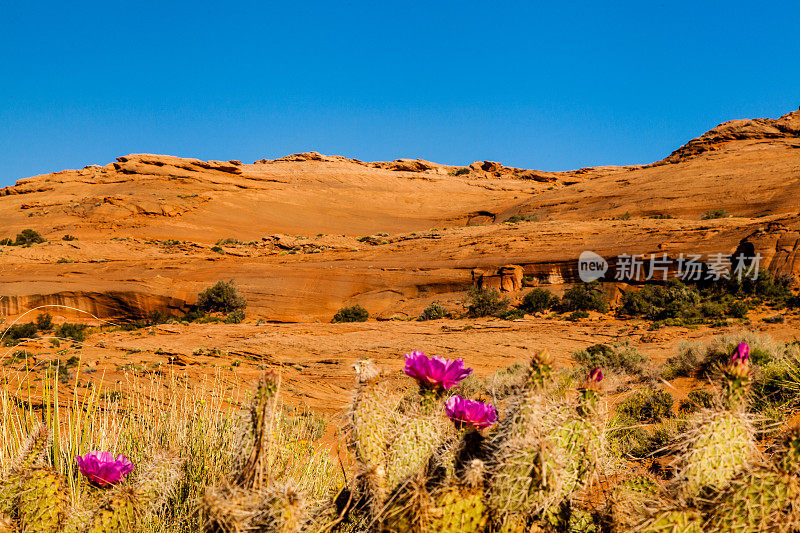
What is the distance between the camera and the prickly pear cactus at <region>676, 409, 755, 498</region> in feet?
5.47

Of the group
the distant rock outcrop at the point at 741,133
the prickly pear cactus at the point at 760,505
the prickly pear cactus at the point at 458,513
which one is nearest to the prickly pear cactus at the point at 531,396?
the prickly pear cactus at the point at 458,513

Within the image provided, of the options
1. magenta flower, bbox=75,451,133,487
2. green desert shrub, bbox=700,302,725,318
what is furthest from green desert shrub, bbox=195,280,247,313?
magenta flower, bbox=75,451,133,487

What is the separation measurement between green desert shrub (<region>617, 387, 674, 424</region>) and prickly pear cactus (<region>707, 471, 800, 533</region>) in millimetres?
5316

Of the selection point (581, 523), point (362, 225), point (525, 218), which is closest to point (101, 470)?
point (581, 523)

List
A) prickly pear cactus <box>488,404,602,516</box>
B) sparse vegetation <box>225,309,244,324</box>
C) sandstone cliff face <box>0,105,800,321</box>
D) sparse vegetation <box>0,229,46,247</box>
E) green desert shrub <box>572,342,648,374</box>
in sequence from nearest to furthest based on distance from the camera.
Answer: prickly pear cactus <box>488,404,602,516</box> → green desert shrub <box>572,342,648,374</box> → sparse vegetation <box>225,309,244,324</box> → sandstone cliff face <box>0,105,800,321</box> → sparse vegetation <box>0,229,46,247</box>

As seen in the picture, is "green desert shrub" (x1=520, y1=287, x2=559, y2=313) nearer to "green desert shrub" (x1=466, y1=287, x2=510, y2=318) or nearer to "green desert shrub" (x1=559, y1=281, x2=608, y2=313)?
"green desert shrub" (x1=559, y1=281, x2=608, y2=313)

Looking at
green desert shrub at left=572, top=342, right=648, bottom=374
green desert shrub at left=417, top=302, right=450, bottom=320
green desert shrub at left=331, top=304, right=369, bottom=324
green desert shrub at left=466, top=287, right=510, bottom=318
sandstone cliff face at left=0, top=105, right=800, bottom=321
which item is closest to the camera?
green desert shrub at left=572, top=342, right=648, bottom=374

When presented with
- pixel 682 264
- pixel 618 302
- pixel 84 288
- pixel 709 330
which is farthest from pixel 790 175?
pixel 84 288

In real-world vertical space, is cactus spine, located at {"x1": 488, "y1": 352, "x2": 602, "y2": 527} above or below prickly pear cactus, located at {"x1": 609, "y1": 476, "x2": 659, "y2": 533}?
above

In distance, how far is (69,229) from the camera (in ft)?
141

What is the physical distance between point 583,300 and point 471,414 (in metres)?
22.9

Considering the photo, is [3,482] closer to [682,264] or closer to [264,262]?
[682,264]

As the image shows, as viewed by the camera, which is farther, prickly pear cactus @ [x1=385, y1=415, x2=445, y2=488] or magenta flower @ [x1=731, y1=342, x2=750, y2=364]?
prickly pear cactus @ [x1=385, y1=415, x2=445, y2=488]

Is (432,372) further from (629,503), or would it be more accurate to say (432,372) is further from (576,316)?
(576,316)
